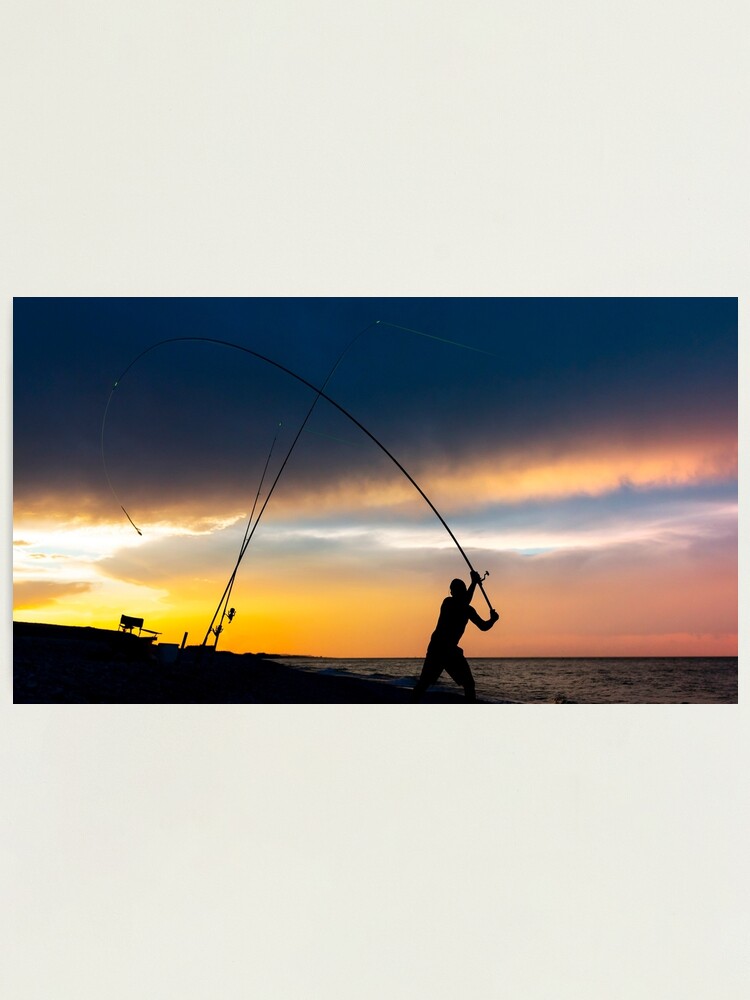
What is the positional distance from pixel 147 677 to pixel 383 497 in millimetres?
1050

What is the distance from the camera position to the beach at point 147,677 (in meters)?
3.34

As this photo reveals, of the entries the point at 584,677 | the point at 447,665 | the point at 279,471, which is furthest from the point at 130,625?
the point at 584,677

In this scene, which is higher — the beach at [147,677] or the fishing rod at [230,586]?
the fishing rod at [230,586]

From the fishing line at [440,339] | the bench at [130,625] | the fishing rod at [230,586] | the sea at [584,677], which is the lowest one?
the sea at [584,677]

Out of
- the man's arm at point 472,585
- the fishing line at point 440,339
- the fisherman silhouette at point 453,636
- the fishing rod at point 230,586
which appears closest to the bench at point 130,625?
the fishing rod at point 230,586

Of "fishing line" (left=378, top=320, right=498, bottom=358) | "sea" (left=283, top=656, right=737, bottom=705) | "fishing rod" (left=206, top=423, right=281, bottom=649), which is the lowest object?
"sea" (left=283, top=656, right=737, bottom=705)

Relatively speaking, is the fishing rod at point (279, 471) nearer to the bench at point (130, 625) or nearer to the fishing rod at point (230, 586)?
the fishing rod at point (230, 586)

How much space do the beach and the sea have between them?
0.06 m

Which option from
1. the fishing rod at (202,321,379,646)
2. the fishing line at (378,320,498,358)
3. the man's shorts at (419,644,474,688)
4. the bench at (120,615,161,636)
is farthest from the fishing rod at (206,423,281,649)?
the man's shorts at (419,644,474,688)

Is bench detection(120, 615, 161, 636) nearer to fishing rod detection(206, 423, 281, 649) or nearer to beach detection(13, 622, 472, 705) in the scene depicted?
beach detection(13, 622, 472, 705)

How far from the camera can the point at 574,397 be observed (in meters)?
3.48

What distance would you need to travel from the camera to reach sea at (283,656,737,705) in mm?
3357
